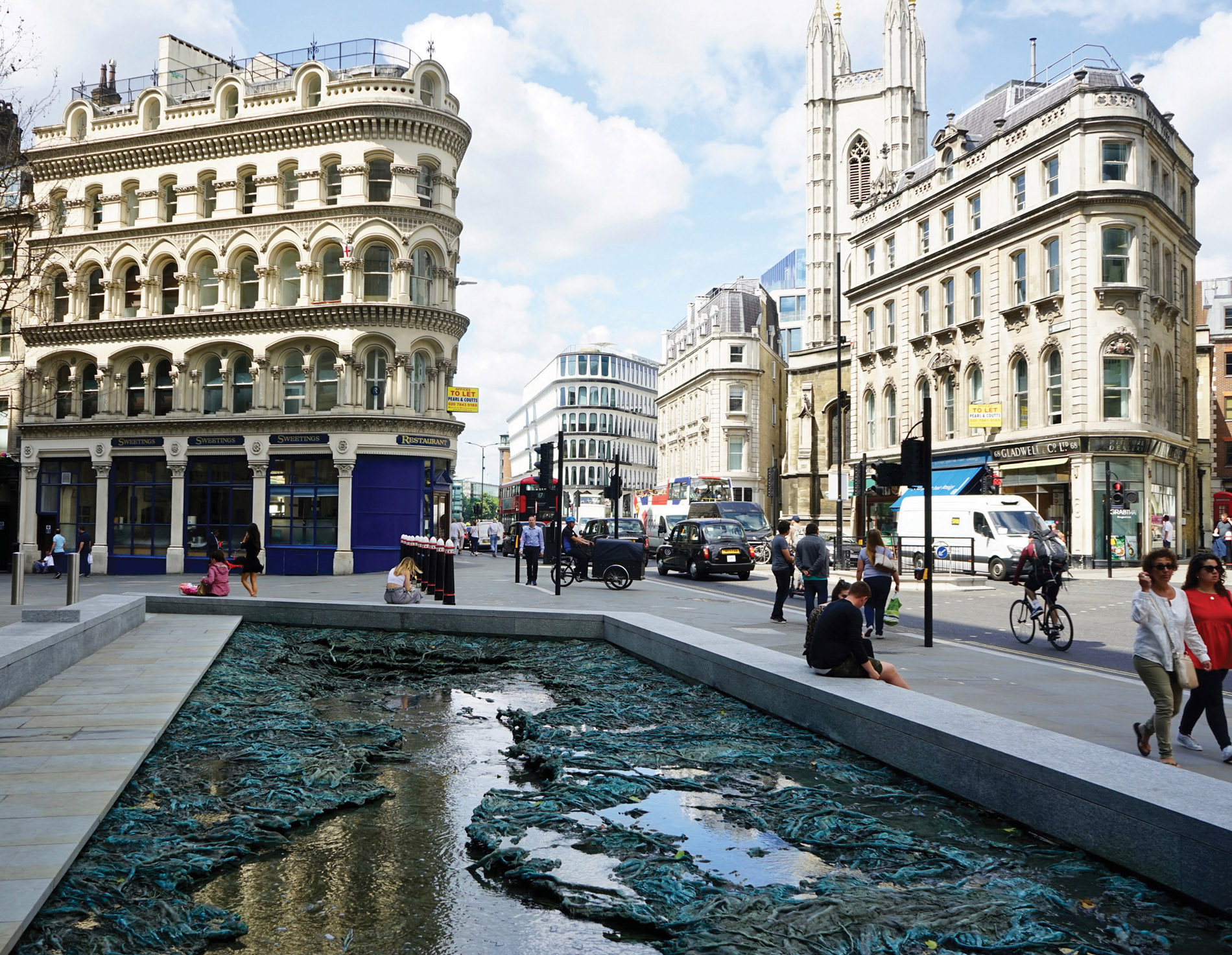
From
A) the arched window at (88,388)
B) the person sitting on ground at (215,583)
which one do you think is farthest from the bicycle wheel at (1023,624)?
the arched window at (88,388)

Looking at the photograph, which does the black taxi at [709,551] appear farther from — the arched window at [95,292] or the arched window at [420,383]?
the arched window at [95,292]

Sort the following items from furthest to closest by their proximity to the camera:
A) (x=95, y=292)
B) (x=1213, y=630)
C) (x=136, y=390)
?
(x=95, y=292), (x=136, y=390), (x=1213, y=630)

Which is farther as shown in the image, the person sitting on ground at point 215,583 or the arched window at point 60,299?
the arched window at point 60,299

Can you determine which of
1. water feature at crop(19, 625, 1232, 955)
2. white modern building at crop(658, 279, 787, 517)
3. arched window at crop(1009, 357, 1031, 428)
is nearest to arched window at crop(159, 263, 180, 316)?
water feature at crop(19, 625, 1232, 955)

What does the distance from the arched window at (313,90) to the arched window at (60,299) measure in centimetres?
1145

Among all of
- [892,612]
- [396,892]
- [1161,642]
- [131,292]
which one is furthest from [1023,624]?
[131,292]

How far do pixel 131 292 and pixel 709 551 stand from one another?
2297 centimetres

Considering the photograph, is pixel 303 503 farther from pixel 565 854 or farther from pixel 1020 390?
pixel 565 854

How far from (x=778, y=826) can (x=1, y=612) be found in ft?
52.2

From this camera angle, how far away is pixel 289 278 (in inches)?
1369

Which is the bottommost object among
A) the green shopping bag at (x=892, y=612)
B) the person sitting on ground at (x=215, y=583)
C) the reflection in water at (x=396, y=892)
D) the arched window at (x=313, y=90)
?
the reflection in water at (x=396, y=892)

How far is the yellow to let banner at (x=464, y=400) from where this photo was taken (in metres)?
33.1

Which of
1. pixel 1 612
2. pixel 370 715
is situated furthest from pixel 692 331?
pixel 370 715

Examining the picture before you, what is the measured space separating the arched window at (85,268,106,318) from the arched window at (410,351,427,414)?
12.5 meters
